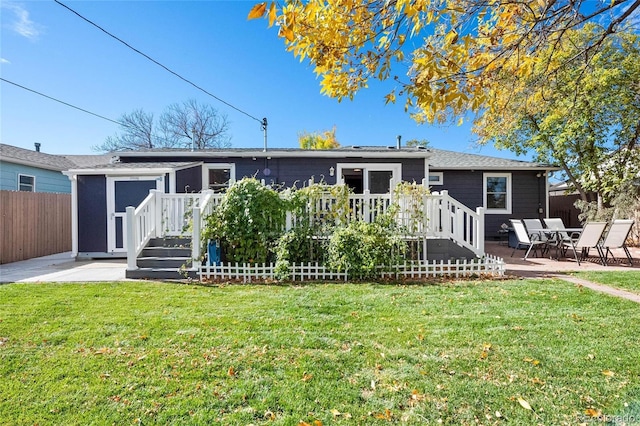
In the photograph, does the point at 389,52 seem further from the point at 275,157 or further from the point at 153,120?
the point at 153,120

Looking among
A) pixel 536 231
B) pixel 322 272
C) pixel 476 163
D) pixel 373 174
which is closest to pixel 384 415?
pixel 322 272

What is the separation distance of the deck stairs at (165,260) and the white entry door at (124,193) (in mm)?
2333

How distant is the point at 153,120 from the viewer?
25.2 meters

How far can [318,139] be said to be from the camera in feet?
77.6

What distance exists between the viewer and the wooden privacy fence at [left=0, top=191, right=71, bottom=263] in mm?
8234

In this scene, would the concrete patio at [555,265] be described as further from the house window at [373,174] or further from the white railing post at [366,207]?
the house window at [373,174]

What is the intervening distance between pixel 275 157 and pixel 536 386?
9614 mm

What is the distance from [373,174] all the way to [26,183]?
1312 cm

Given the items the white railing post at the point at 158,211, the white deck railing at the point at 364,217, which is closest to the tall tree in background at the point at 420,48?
the white deck railing at the point at 364,217

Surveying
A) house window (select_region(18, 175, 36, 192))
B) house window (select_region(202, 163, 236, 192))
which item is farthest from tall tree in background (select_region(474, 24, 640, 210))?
house window (select_region(18, 175, 36, 192))

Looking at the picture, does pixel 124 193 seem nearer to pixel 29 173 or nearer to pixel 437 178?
pixel 29 173

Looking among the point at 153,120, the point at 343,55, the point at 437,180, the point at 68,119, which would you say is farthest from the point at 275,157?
the point at 153,120

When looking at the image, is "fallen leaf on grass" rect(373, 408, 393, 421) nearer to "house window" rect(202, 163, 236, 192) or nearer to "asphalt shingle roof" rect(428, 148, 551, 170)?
"house window" rect(202, 163, 236, 192)

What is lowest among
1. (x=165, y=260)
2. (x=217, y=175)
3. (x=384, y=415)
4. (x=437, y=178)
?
(x=384, y=415)
